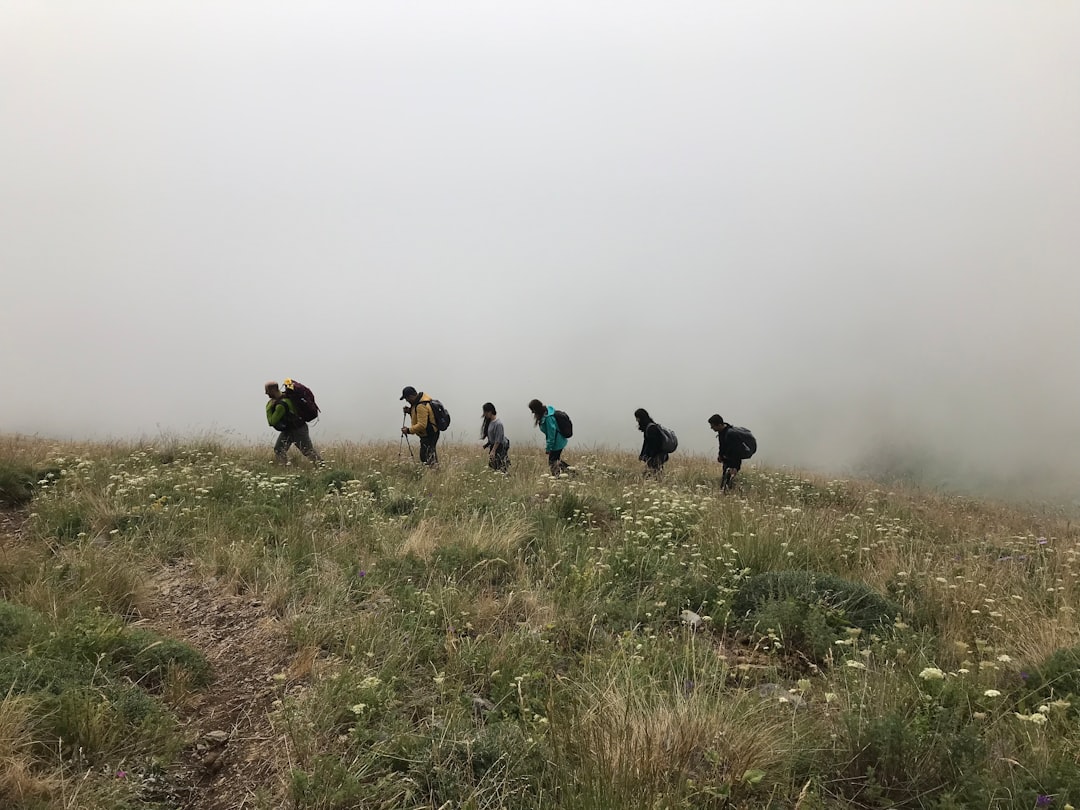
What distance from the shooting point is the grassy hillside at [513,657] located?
277 cm

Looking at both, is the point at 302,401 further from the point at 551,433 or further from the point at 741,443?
the point at 741,443

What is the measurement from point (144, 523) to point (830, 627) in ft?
24.1

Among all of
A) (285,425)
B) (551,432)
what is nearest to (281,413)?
(285,425)

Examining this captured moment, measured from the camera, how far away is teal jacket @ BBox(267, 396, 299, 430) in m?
11.8

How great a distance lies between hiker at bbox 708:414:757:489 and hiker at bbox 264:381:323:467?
324 inches

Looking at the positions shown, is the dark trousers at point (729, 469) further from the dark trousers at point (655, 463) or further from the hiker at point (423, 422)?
the hiker at point (423, 422)

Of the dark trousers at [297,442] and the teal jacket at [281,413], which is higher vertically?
the teal jacket at [281,413]

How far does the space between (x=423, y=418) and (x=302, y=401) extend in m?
2.42

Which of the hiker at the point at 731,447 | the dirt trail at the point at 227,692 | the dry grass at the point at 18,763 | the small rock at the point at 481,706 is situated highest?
the hiker at the point at 731,447

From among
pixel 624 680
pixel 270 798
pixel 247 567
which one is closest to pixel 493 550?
pixel 247 567

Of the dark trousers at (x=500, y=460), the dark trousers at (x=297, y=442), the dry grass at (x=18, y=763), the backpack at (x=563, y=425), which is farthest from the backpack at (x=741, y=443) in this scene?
the dry grass at (x=18, y=763)

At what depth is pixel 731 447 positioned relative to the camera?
496 inches

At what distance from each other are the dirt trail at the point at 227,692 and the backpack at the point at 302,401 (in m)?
6.31

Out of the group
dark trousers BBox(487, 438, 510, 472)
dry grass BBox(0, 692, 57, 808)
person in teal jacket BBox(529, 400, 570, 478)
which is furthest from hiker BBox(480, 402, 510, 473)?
dry grass BBox(0, 692, 57, 808)
